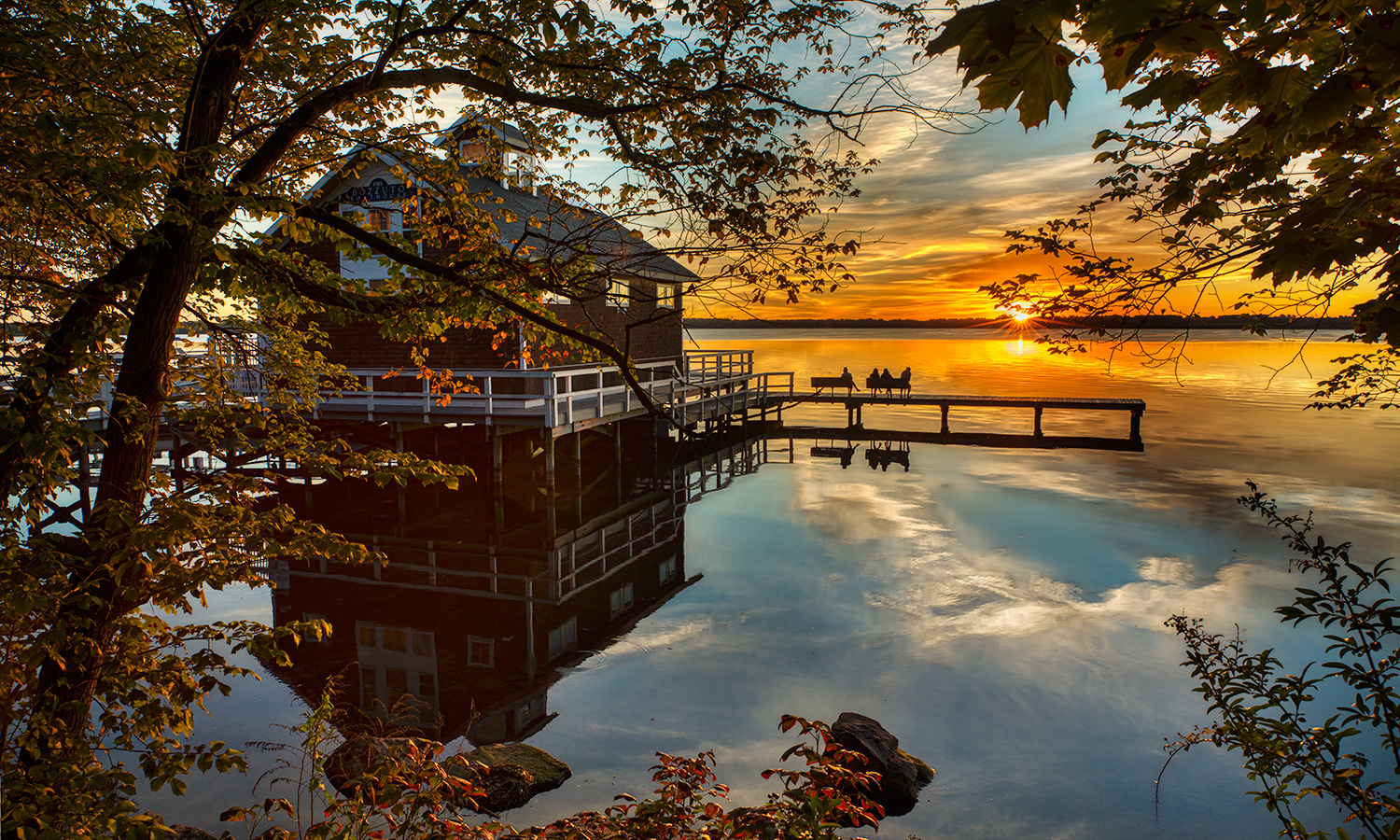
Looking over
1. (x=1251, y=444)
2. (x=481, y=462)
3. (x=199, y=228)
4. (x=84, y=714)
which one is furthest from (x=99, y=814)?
(x=1251, y=444)

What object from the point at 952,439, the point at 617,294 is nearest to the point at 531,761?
the point at 617,294

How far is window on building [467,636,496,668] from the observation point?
10.4 m

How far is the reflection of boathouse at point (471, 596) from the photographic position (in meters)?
9.55

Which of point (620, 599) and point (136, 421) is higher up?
point (136, 421)

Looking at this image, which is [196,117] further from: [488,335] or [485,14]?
[488,335]

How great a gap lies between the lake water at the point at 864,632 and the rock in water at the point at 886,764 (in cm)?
19

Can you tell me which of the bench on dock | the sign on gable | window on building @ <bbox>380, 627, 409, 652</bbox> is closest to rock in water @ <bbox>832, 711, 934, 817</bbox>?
window on building @ <bbox>380, 627, 409, 652</bbox>

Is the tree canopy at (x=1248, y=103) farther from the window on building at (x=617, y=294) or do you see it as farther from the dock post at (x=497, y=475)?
the dock post at (x=497, y=475)

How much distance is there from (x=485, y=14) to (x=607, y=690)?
26.1 ft

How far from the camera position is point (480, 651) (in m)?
10.7

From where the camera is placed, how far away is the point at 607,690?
31.9ft

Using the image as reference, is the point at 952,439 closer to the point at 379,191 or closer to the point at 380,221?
the point at 379,191

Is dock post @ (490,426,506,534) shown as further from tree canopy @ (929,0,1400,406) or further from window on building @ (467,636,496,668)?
tree canopy @ (929,0,1400,406)

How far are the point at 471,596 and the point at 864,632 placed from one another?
6.76 meters
